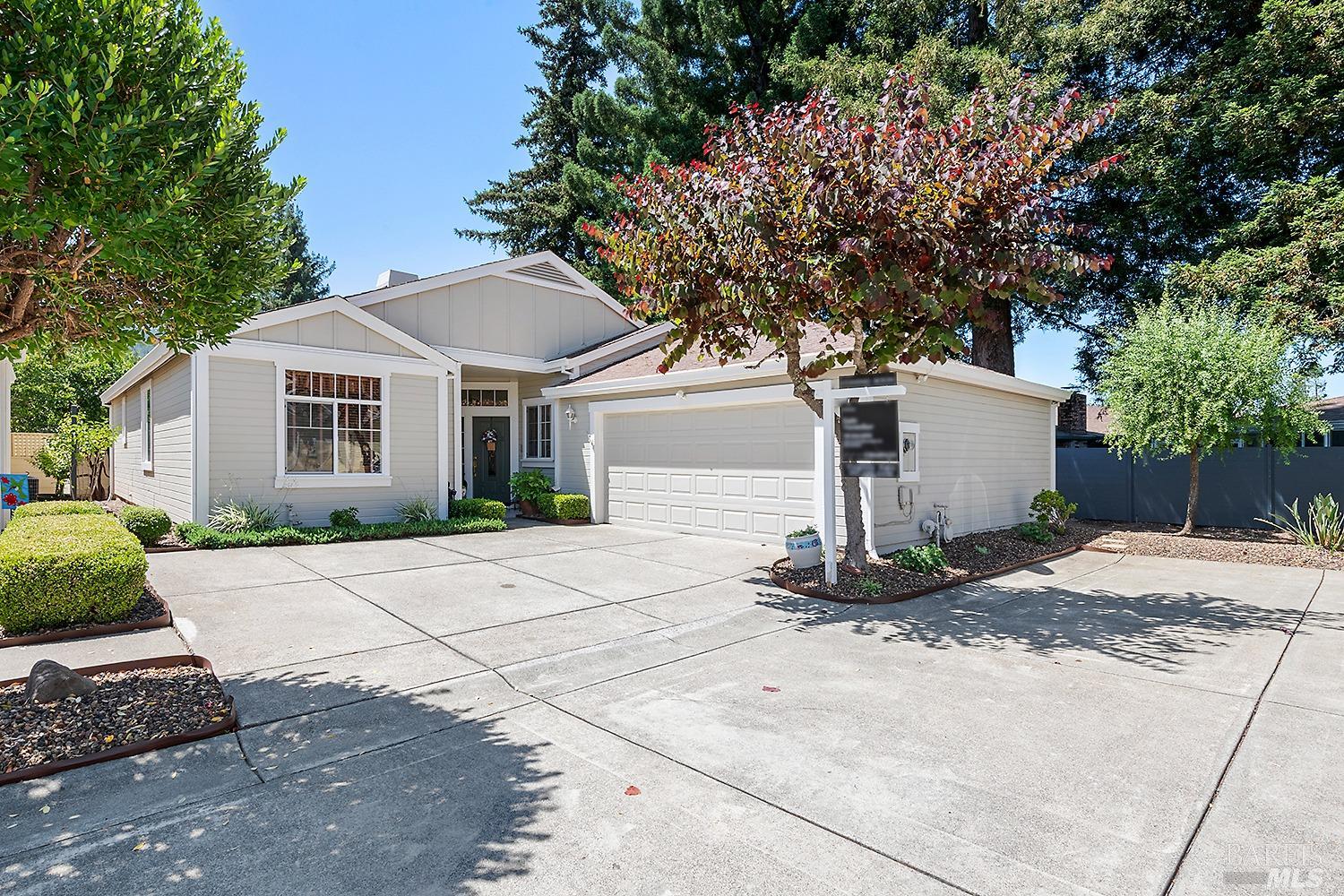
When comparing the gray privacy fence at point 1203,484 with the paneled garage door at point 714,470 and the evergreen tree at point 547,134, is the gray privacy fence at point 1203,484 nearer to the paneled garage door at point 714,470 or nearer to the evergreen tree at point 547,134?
the paneled garage door at point 714,470

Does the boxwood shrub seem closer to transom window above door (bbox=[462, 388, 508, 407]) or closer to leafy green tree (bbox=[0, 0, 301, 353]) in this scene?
leafy green tree (bbox=[0, 0, 301, 353])

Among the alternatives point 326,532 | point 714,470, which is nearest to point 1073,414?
point 714,470

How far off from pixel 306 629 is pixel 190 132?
3918 mm

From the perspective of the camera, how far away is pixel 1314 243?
1343 centimetres

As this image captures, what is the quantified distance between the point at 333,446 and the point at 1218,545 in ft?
45.9

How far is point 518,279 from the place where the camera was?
15.0 metres

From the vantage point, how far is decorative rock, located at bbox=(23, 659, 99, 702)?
4004 mm

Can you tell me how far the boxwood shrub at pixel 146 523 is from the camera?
9.41 metres

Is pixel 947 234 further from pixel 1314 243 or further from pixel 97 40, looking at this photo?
pixel 1314 243

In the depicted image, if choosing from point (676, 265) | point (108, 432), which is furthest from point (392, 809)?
point (108, 432)

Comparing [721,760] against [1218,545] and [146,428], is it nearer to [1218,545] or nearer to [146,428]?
[1218,545]

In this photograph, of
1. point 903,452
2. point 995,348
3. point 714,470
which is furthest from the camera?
point 995,348

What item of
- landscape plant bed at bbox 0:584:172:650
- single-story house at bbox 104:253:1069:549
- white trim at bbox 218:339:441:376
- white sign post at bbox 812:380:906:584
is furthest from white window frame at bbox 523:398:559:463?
landscape plant bed at bbox 0:584:172:650

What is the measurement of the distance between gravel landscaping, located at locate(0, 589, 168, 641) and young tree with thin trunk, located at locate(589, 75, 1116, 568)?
17.4 ft
